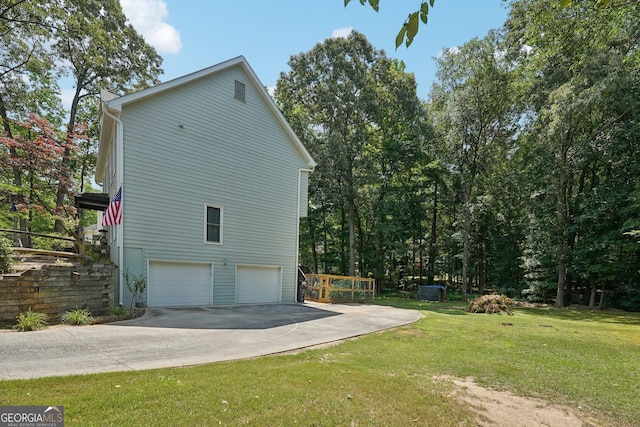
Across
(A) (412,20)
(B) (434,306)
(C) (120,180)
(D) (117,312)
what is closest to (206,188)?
(C) (120,180)

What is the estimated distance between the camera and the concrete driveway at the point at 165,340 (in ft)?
15.1

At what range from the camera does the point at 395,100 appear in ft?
74.9

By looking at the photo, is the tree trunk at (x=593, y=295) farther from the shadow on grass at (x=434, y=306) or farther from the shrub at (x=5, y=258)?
the shrub at (x=5, y=258)

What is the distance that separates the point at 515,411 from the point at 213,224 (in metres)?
10.3

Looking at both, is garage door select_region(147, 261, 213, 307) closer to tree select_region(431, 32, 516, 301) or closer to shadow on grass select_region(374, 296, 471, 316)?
shadow on grass select_region(374, 296, 471, 316)

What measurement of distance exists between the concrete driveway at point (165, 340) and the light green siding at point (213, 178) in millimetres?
2394

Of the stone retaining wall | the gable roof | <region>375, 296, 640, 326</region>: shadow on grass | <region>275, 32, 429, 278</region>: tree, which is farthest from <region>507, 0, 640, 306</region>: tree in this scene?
the stone retaining wall

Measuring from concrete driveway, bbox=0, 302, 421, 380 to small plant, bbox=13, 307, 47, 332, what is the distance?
0.26 m

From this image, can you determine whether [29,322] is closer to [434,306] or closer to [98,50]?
[434,306]

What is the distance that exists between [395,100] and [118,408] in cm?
2297

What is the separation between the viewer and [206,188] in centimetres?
1184

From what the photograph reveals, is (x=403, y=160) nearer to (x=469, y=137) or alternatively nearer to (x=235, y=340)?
(x=469, y=137)

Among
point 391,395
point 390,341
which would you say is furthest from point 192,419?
point 390,341

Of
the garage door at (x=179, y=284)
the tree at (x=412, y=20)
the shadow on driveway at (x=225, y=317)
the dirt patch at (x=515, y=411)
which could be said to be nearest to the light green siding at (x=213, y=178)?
the garage door at (x=179, y=284)
